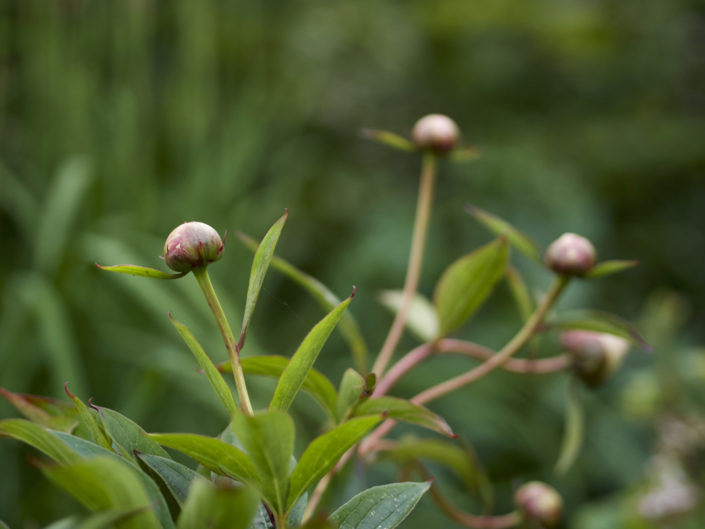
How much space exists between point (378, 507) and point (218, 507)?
0.07 meters

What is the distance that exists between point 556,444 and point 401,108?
0.80 meters

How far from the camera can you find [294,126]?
1.70 metres

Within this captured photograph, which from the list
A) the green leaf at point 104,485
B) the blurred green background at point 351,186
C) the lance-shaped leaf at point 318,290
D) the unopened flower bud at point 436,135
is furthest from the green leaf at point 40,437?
the blurred green background at point 351,186

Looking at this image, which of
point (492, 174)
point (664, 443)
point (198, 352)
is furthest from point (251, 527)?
point (492, 174)

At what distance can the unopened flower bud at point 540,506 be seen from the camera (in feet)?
1.21

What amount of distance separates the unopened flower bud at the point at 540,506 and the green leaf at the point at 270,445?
212 millimetres

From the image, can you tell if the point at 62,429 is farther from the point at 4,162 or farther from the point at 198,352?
the point at 4,162

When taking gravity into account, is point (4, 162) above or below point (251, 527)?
below

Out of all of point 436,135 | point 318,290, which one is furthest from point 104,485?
point 436,135

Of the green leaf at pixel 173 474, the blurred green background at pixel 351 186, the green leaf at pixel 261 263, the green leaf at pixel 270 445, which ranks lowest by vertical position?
the blurred green background at pixel 351 186

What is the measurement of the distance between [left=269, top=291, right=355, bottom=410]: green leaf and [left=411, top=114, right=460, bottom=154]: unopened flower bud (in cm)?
19

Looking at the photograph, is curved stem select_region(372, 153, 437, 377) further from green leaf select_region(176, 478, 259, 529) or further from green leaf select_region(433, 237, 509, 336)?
green leaf select_region(176, 478, 259, 529)

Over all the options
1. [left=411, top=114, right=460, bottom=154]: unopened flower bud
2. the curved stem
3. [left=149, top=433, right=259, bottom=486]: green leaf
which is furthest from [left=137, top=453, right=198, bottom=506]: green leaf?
[left=411, top=114, right=460, bottom=154]: unopened flower bud

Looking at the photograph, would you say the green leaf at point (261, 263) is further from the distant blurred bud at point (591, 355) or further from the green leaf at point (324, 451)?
the distant blurred bud at point (591, 355)
